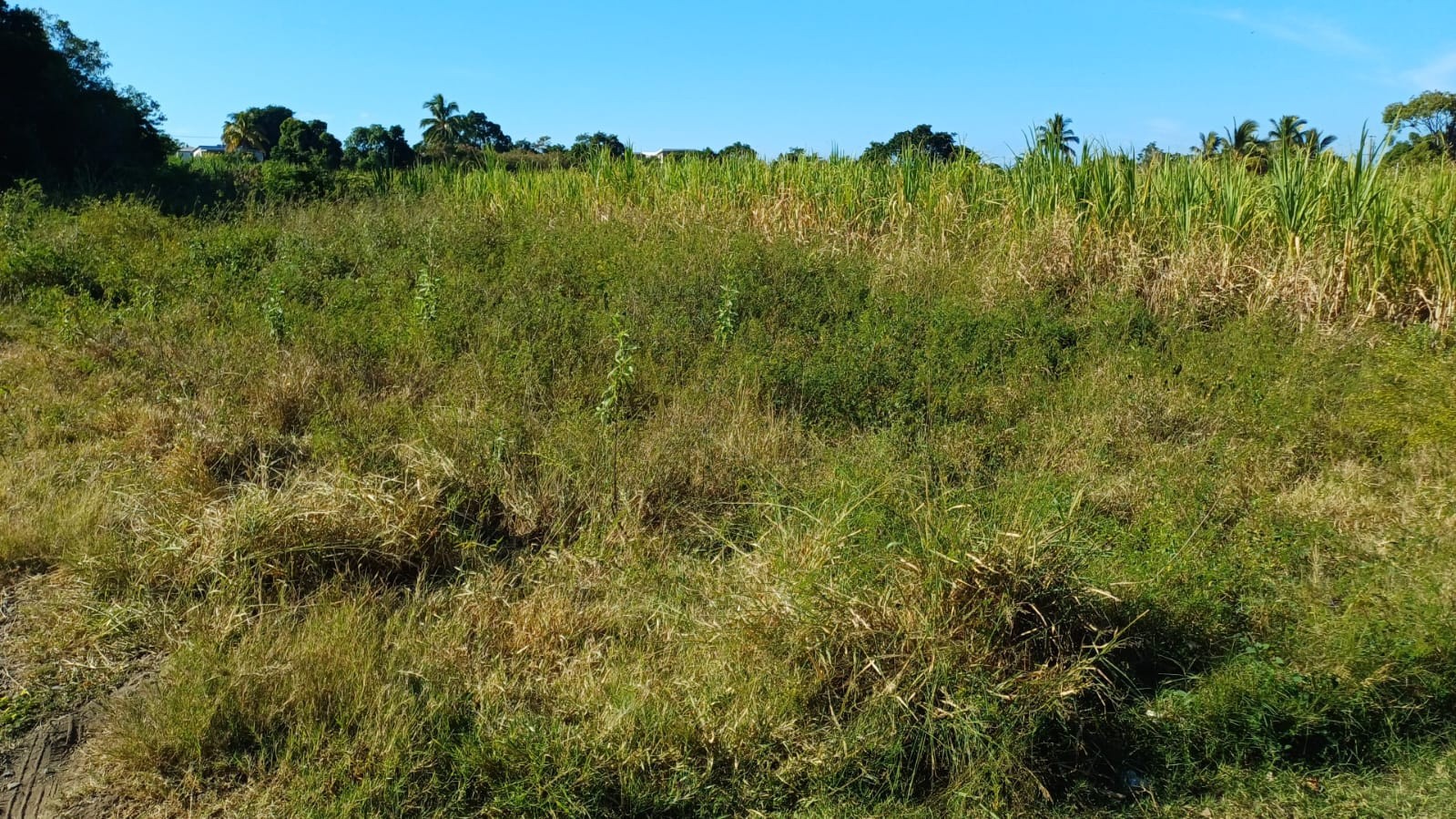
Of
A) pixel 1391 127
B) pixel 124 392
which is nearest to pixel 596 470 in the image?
pixel 124 392

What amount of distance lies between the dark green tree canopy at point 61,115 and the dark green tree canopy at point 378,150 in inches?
Answer: 145

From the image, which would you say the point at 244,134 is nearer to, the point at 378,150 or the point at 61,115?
the point at 378,150

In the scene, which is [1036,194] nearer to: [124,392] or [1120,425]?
[1120,425]

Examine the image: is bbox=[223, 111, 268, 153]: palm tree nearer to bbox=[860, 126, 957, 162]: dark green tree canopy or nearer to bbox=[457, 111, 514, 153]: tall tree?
bbox=[457, 111, 514, 153]: tall tree

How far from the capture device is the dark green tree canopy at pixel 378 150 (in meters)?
19.4

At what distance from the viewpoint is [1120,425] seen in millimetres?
6395

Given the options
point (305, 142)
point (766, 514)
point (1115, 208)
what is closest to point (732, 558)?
point (766, 514)

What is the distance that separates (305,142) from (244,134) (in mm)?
32050

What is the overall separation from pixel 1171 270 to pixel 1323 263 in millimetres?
1207

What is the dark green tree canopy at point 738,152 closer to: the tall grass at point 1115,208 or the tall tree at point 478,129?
the tall grass at point 1115,208

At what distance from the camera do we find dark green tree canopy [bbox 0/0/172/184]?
1366cm

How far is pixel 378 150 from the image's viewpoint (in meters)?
A: 25.7

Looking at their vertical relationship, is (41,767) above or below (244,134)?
below

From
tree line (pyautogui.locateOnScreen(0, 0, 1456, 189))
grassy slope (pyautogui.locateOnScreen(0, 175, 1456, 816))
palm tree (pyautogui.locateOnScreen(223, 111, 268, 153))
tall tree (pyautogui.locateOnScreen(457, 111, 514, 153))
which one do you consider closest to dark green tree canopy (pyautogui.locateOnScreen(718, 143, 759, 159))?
tree line (pyautogui.locateOnScreen(0, 0, 1456, 189))
